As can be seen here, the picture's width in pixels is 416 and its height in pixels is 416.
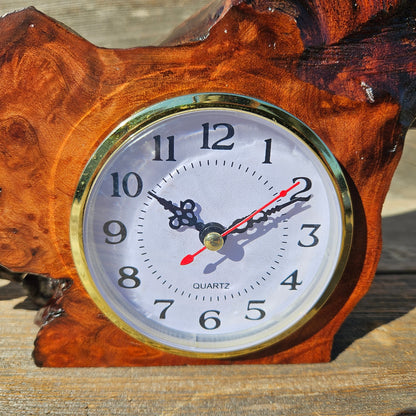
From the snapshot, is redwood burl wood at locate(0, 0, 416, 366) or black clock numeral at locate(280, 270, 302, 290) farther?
black clock numeral at locate(280, 270, 302, 290)

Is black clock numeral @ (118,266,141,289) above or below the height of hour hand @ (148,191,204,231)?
below

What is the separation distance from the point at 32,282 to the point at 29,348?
0.46 feet

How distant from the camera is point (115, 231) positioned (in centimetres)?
91

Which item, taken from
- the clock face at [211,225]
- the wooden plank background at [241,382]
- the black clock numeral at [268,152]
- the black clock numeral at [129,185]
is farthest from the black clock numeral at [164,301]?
the black clock numeral at [268,152]

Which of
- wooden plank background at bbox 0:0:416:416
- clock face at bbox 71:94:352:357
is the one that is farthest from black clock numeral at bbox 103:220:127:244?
wooden plank background at bbox 0:0:416:416

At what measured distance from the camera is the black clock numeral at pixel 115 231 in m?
0.90

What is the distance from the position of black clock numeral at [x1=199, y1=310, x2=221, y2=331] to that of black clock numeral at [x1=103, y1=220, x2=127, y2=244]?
0.75ft

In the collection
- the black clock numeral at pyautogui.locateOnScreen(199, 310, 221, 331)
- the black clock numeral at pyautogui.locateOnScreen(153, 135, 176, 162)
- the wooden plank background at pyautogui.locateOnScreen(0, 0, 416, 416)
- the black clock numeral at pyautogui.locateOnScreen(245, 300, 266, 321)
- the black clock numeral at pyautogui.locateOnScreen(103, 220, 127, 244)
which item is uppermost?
the black clock numeral at pyautogui.locateOnScreen(153, 135, 176, 162)

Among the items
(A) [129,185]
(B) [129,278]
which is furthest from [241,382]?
(A) [129,185]

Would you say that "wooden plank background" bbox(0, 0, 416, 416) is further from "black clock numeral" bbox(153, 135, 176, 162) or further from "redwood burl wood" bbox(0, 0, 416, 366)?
"black clock numeral" bbox(153, 135, 176, 162)

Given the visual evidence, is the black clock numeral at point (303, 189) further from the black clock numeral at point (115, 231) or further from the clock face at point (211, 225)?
the black clock numeral at point (115, 231)

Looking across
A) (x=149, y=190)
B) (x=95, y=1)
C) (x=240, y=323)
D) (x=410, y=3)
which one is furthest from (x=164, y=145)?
→ (x=95, y=1)

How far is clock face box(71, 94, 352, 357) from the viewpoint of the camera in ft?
2.80

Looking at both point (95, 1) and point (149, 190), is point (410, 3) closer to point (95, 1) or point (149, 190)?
point (149, 190)
